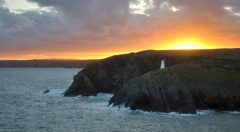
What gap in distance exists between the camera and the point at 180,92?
78562 mm

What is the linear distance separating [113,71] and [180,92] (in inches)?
1759

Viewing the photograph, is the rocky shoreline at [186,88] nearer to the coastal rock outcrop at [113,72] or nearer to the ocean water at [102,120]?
the ocean water at [102,120]

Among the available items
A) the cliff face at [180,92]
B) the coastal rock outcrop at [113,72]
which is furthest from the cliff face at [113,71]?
the cliff face at [180,92]

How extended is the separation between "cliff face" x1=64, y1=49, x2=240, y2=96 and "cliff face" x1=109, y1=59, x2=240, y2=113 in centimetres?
2498

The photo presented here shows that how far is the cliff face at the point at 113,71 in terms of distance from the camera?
112m

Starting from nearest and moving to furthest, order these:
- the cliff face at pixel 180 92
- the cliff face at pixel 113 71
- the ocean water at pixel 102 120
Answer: the ocean water at pixel 102 120 < the cliff face at pixel 180 92 < the cliff face at pixel 113 71

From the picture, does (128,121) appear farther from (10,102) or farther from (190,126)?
(10,102)

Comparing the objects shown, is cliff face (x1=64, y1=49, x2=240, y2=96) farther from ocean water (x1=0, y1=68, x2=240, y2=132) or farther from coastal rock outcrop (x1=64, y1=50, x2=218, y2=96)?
ocean water (x1=0, y1=68, x2=240, y2=132)

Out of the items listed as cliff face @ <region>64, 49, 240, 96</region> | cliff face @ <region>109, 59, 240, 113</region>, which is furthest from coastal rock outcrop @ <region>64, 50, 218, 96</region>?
cliff face @ <region>109, 59, 240, 113</region>

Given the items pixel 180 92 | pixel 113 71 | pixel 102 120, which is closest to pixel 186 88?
pixel 180 92

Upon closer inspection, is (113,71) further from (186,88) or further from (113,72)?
(186,88)

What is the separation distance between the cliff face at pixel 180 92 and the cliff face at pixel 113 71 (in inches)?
983

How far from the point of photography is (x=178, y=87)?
8019 cm

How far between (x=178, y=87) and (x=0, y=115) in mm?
36663
